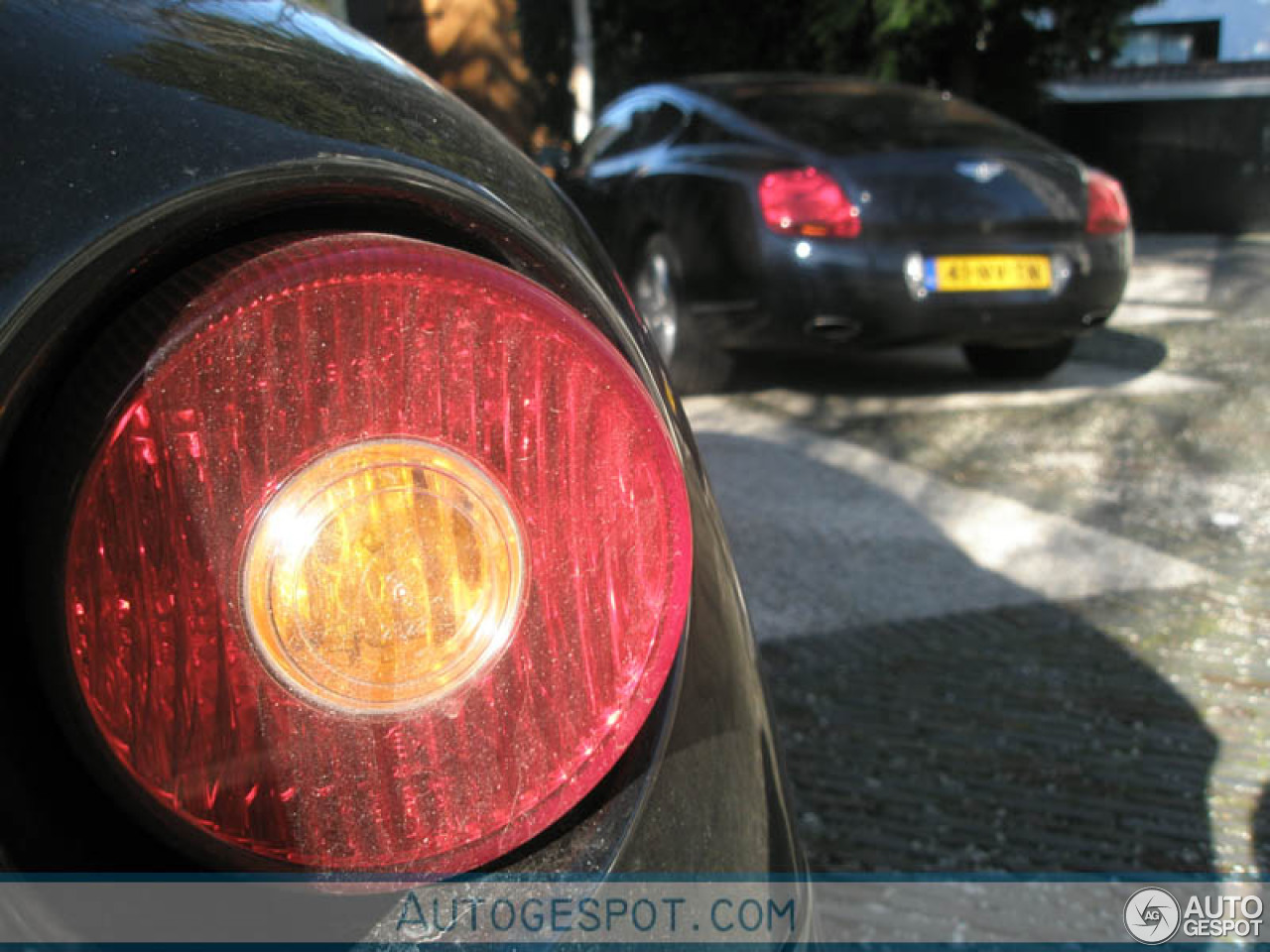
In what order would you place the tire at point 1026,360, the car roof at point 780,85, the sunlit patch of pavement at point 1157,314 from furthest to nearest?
the sunlit patch of pavement at point 1157,314 → the car roof at point 780,85 → the tire at point 1026,360

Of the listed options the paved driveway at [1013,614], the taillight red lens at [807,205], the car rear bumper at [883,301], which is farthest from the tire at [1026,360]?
the taillight red lens at [807,205]

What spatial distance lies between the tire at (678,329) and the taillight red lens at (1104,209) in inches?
68.3

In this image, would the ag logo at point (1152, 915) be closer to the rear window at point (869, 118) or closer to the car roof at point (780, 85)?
the rear window at point (869, 118)

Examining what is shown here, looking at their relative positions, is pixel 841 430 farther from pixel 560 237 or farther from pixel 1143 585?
pixel 560 237

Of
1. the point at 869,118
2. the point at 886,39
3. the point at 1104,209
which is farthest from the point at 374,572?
the point at 886,39

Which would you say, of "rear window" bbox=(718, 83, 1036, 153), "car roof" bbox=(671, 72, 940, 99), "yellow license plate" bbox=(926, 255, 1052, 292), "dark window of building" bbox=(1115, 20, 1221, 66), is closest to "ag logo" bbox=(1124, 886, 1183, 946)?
"yellow license plate" bbox=(926, 255, 1052, 292)

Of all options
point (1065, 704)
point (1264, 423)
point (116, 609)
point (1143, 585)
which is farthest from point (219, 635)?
point (1264, 423)

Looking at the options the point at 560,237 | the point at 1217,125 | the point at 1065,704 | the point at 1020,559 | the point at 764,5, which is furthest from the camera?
the point at 1217,125

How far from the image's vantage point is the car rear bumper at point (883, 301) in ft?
17.9

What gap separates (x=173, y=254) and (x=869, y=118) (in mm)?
5598

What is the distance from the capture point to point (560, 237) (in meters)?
0.95

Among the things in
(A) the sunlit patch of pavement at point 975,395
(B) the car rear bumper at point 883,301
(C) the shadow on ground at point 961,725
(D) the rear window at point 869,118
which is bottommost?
(A) the sunlit patch of pavement at point 975,395

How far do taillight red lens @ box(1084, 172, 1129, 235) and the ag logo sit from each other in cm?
443

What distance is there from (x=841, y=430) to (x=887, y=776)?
2967 mm
